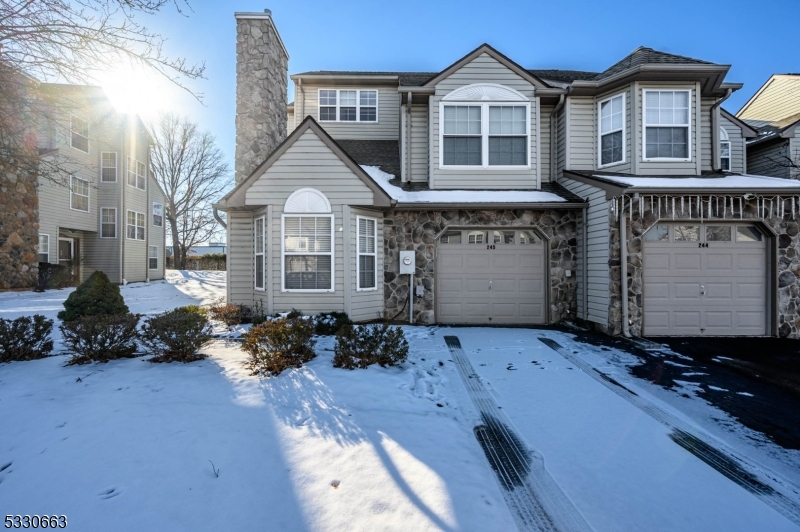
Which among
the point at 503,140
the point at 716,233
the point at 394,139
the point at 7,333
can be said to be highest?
the point at 394,139

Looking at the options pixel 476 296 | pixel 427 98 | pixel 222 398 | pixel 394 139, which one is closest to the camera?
pixel 222 398

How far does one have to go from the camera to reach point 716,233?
26.6 feet

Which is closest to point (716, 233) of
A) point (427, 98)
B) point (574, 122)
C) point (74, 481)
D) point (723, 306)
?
point (723, 306)

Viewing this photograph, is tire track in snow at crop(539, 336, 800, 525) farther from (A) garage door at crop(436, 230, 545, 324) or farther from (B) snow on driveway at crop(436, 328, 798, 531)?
(A) garage door at crop(436, 230, 545, 324)

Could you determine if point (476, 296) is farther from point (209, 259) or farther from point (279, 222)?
point (209, 259)

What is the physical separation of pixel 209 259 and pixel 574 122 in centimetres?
3227

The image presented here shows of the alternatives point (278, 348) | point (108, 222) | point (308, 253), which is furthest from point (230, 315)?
point (108, 222)

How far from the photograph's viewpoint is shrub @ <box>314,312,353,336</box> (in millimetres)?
7590

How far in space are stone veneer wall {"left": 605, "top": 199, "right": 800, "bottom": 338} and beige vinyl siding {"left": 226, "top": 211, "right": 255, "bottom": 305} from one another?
28.7 feet

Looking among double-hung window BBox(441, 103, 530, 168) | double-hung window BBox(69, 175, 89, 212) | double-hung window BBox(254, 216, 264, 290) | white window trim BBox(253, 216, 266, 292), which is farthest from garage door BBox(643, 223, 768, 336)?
double-hung window BBox(69, 175, 89, 212)

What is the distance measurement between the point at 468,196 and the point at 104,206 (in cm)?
1950

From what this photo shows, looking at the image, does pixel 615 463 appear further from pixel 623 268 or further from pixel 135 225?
pixel 135 225

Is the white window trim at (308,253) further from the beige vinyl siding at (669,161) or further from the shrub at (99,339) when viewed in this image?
the beige vinyl siding at (669,161)

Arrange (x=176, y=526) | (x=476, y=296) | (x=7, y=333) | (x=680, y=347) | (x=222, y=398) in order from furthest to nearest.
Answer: (x=476, y=296) → (x=680, y=347) → (x=7, y=333) → (x=222, y=398) → (x=176, y=526)
